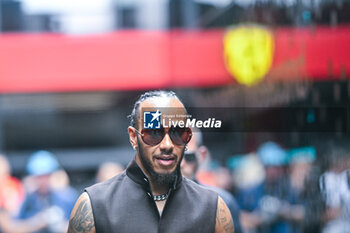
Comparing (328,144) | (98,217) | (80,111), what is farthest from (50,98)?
(98,217)

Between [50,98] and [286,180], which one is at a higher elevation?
[50,98]

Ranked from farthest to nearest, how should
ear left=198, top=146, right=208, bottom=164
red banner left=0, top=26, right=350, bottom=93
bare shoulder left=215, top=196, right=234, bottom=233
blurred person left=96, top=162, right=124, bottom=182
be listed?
red banner left=0, top=26, right=350, bottom=93
blurred person left=96, top=162, right=124, bottom=182
ear left=198, top=146, right=208, bottom=164
bare shoulder left=215, top=196, right=234, bottom=233

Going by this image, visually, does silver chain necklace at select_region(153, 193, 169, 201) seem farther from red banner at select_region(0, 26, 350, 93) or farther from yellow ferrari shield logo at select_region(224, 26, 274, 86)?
yellow ferrari shield logo at select_region(224, 26, 274, 86)

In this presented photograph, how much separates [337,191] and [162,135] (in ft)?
5.60

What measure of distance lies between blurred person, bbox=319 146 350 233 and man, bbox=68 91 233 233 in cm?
147

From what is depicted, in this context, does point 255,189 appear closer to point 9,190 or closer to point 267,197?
point 267,197

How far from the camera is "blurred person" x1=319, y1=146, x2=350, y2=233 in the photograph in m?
3.01

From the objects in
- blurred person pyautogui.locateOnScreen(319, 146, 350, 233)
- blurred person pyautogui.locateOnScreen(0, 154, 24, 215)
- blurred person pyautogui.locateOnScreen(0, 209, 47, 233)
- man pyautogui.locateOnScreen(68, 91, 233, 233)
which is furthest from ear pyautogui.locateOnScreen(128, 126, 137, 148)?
blurred person pyautogui.locateOnScreen(0, 154, 24, 215)

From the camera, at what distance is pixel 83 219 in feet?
5.43

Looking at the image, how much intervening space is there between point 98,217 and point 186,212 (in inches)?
10.0

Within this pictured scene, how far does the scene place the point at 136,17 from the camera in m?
5.91

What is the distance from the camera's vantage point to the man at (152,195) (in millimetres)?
1611

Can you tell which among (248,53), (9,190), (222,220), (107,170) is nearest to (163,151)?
(222,220)

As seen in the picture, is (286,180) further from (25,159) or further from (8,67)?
(8,67)
